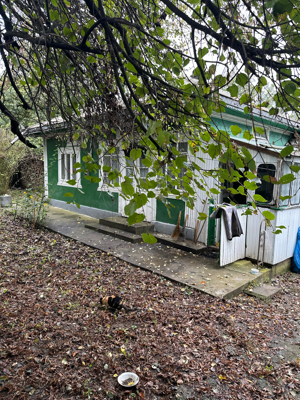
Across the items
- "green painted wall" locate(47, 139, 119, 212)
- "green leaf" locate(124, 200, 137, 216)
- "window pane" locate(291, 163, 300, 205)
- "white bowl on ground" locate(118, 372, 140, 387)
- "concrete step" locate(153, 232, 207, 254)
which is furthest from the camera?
"green painted wall" locate(47, 139, 119, 212)

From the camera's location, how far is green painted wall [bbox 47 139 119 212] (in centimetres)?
962

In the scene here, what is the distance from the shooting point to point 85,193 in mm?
10719

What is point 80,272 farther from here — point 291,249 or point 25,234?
point 291,249

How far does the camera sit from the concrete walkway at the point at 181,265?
501 cm

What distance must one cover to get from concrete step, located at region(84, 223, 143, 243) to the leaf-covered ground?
1792 millimetres

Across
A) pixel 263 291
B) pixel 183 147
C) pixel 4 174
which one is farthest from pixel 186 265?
pixel 4 174

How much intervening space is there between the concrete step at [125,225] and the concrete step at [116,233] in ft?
0.38

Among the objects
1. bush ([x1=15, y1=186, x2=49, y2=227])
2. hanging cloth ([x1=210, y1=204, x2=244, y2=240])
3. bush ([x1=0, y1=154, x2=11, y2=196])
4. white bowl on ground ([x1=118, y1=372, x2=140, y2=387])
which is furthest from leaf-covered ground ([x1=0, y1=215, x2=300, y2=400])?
bush ([x1=0, y1=154, x2=11, y2=196])

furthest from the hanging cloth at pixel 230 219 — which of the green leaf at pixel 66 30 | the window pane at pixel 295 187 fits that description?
the green leaf at pixel 66 30

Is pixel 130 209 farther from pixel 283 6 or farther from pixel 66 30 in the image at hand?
pixel 66 30

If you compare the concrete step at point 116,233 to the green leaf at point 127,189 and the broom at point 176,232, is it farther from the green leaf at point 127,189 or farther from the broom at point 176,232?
the green leaf at point 127,189

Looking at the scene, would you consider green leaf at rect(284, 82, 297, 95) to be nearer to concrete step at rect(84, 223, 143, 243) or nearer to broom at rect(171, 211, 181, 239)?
broom at rect(171, 211, 181, 239)

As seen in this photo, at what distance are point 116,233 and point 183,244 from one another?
2094 mm

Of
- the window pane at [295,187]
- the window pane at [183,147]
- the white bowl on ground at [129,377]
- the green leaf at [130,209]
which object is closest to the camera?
the green leaf at [130,209]
